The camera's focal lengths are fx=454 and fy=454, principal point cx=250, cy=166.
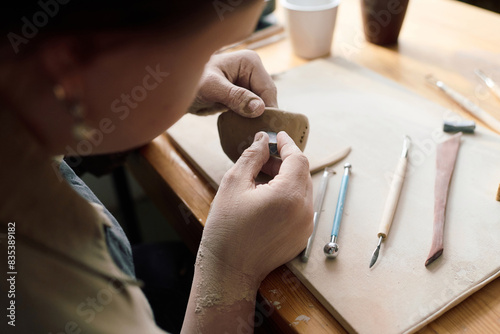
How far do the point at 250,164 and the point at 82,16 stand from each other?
31cm

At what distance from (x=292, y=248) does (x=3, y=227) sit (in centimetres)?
30

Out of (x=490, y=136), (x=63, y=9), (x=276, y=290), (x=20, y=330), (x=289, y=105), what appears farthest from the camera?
(x=289, y=105)

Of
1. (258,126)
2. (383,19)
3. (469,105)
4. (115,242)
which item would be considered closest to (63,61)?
(115,242)

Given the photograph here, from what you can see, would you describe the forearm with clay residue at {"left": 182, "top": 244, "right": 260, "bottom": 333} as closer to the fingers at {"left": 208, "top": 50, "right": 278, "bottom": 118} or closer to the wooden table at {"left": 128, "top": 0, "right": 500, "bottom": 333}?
the wooden table at {"left": 128, "top": 0, "right": 500, "bottom": 333}

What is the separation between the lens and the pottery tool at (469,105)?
0.73 metres

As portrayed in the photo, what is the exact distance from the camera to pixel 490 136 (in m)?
0.69

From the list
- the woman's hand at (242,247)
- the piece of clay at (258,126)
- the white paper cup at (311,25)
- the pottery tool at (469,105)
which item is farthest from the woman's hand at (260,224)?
the white paper cup at (311,25)

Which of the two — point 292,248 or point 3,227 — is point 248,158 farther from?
point 3,227

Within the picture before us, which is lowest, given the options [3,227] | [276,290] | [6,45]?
[276,290]

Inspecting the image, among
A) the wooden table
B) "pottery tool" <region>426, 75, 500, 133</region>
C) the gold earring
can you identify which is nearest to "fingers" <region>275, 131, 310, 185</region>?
the wooden table

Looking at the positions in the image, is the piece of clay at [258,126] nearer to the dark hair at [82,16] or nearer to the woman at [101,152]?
the woman at [101,152]

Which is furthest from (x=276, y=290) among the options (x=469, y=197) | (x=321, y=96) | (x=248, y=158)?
(x=321, y=96)

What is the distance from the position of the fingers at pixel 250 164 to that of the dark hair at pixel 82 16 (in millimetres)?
261

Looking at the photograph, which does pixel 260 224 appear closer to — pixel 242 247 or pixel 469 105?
pixel 242 247
